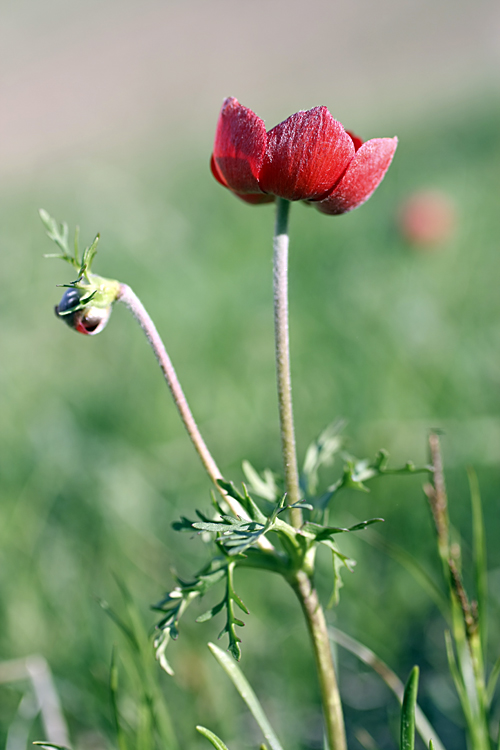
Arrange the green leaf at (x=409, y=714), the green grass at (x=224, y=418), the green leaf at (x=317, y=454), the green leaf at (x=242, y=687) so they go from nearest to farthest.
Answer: the green leaf at (x=409, y=714)
the green leaf at (x=242, y=687)
the green leaf at (x=317, y=454)
the green grass at (x=224, y=418)

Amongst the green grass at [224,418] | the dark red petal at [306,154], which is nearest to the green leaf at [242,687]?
the green grass at [224,418]

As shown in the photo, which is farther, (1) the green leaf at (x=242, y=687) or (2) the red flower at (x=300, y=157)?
(1) the green leaf at (x=242, y=687)

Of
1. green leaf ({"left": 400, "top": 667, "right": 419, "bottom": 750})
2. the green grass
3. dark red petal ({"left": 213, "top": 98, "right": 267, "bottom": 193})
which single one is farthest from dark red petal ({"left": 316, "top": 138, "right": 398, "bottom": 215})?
the green grass

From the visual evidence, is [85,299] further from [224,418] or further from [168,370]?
[224,418]

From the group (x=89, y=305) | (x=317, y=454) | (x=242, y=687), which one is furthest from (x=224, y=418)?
(x=89, y=305)

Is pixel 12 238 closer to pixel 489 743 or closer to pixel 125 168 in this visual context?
pixel 125 168

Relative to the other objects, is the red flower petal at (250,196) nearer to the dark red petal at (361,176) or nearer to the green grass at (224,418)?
the dark red petal at (361,176)

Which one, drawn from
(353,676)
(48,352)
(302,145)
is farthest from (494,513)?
(48,352)
